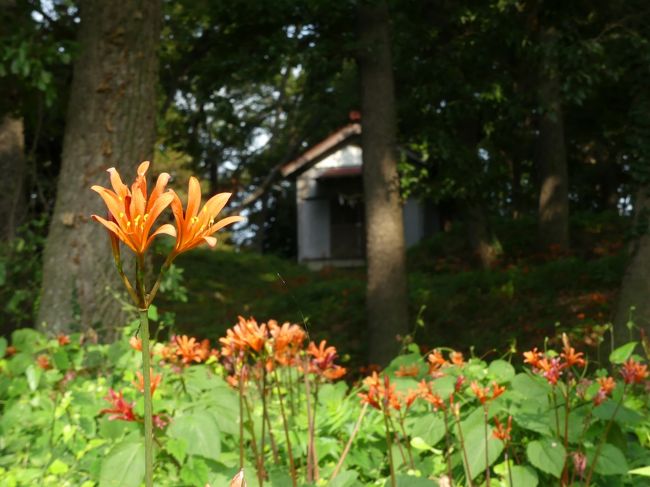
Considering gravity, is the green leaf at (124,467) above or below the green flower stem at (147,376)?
below

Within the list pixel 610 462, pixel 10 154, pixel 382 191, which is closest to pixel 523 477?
pixel 610 462

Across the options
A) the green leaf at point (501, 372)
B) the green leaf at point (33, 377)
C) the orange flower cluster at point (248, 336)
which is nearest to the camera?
the orange flower cluster at point (248, 336)

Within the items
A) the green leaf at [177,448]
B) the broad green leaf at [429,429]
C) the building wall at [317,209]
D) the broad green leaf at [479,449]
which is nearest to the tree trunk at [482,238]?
the building wall at [317,209]

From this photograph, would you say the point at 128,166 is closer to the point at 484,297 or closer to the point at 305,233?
the point at 484,297

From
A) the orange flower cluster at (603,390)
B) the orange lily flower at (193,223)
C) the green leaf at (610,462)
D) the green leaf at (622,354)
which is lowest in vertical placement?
the green leaf at (610,462)

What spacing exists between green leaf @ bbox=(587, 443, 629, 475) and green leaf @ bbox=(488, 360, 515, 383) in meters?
0.60

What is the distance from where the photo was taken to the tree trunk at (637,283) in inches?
263

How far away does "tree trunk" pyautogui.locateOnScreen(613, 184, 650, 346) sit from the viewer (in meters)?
6.67

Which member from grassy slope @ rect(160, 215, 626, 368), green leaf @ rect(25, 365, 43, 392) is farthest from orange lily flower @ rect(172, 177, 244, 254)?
grassy slope @ rect(160, 215, 626, 368)

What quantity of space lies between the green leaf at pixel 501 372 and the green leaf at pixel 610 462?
0.60 meters

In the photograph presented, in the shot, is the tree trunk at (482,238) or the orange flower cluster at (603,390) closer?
the orange flower cluster at (603,390)

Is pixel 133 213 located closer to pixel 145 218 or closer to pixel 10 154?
pixel 145 218

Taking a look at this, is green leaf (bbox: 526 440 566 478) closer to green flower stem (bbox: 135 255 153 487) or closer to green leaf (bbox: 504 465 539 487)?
green leaf (bbox: 504 465 539 487)

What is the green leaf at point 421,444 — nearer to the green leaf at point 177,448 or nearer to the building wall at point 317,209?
the green leaf at point 177,448
